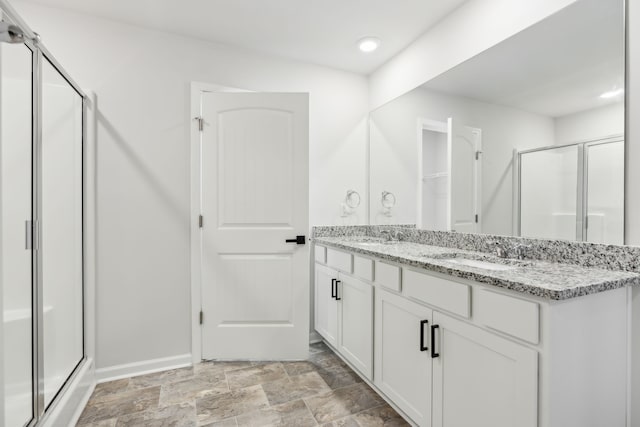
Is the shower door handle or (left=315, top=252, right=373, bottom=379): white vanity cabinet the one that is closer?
the shower door handle

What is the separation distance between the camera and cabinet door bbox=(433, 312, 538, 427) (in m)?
1.08

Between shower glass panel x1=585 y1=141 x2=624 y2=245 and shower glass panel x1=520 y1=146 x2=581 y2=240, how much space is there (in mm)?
57

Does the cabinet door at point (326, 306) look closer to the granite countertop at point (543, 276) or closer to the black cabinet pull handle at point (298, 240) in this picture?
the black cabinet pull handle at point (298, 240)

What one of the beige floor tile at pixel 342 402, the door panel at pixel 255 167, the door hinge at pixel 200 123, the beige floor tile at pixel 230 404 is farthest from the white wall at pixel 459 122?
the beige floor tile at pixel 230 404

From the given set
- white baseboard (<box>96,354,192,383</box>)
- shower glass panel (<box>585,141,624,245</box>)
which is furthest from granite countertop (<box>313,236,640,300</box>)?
white baseboard (<box>96,354,192,383</box>)

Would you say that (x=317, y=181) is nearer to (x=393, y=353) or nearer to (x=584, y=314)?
(x=393, y=353)

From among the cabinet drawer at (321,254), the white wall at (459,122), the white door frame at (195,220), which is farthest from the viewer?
the cabinet drawer at (321,254)

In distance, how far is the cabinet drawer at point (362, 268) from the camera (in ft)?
6.39

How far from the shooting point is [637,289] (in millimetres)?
1239

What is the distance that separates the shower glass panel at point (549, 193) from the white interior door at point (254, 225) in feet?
4.64

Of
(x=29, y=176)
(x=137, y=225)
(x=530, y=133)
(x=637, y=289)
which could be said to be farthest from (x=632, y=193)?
(x=137, y=225)

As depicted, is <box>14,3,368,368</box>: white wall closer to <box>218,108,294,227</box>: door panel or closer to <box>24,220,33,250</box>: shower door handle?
<box>218,108,294,227</box>: door panel

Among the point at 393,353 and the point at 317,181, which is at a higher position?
the point at 317,181

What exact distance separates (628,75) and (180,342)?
292 centimetres
